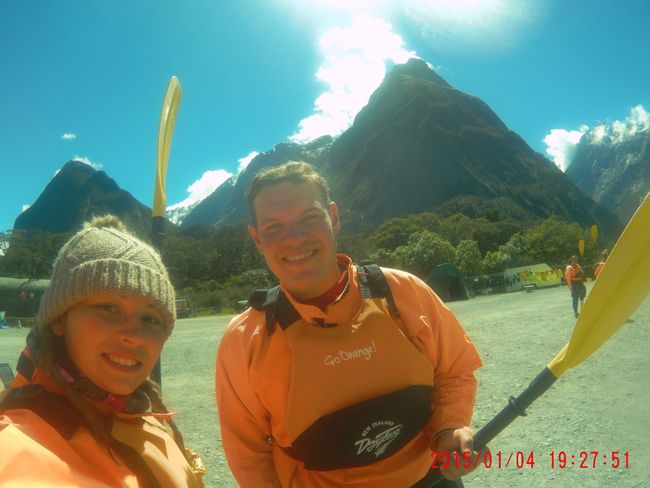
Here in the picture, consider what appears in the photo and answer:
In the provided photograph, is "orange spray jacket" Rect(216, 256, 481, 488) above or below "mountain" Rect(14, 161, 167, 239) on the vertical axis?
below

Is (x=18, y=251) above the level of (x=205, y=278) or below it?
above

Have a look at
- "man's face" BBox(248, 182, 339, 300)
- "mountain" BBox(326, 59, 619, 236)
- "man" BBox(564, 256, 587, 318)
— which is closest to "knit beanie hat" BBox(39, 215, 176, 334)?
"man's face" BBox(248, 182, 339, 300)

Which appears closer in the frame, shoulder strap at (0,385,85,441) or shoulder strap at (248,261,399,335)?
shoulder strap at (0,385,85,441)

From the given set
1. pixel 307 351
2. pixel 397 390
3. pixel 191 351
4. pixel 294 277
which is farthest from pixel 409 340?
pixel 191 351

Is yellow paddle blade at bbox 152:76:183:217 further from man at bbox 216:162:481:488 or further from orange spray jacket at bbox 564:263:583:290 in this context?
orange spray jacket at bbox 564:263:583:290

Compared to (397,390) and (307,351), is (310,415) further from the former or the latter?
(397,390)

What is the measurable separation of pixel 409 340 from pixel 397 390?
0.23m

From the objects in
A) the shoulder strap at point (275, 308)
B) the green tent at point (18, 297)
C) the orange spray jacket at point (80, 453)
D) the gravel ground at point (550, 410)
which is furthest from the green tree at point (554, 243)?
the orange spray jacket at point (80, 453)

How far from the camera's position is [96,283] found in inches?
60.6

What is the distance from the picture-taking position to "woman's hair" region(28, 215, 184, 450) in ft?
4.60

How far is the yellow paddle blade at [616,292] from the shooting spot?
1.84 meters

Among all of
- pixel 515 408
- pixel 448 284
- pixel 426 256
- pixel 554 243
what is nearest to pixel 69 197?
pixel 426 256

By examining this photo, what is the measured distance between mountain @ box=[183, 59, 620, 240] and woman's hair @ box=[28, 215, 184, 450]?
434 ft

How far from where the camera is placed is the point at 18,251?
50.0m
